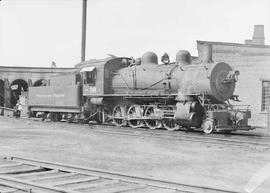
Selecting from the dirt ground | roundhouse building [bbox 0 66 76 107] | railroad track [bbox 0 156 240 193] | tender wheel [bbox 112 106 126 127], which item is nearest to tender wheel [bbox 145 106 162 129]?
tender wheel [bbox 112 106 126 127]

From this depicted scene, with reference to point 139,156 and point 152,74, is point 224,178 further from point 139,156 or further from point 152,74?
point 152,74

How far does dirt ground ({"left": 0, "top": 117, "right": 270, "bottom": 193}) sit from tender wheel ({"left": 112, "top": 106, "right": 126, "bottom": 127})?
403cm

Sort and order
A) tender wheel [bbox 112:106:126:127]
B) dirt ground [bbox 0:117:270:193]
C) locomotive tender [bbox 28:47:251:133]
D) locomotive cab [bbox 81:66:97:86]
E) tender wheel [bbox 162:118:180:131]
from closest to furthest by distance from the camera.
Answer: dirt ground [bbox 0:117:270:193]
locomotive tender [bbox 28:47:251:133]
tender wheel [bbox 162:118:180:131]
tender wheel [bbox 112:106:126:127]
locomotive cab [bbox 81:66:97:86]

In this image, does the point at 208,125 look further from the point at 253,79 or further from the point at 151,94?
the point at 253,79

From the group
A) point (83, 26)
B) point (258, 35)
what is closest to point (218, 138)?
point (83, 26)

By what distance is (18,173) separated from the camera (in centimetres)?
812

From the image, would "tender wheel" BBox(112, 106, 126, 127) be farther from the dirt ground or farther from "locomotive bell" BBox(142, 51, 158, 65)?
the dirt ground

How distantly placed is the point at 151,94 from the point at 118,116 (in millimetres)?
2224

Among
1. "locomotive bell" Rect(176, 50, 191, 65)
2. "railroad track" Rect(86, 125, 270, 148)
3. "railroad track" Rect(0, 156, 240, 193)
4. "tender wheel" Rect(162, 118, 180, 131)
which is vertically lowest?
"railroad track" Rect(0, 156, 240, 193)

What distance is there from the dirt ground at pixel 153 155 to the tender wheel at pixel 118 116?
4.03m

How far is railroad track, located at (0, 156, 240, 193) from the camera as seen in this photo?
6.59 m

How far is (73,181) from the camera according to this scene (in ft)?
23.7

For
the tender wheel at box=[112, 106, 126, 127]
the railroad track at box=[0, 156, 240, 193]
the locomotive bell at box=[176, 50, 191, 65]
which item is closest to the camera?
the railroad track at box=[0, 156, 240, 193]

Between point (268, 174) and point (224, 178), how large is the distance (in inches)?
41.8
